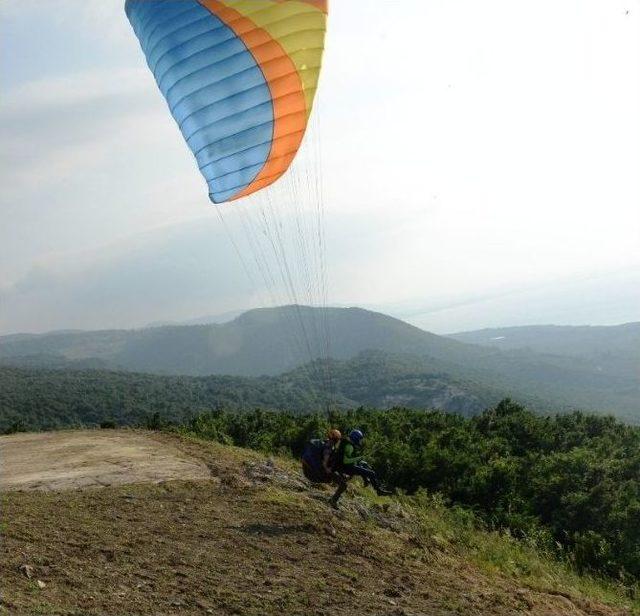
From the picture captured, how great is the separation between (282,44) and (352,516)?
29.0 ft

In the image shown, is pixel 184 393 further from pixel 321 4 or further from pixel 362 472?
pixel 321 4

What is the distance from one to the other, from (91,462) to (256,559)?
7531 mm

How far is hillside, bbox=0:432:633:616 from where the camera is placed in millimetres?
7000

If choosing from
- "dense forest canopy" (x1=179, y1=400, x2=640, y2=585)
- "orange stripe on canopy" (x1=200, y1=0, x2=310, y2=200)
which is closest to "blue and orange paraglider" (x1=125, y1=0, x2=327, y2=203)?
"orange stripe on canopy" (x1=200, y1=0, x2=310, y2=200)

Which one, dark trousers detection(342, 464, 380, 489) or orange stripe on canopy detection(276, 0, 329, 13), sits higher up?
orange stripe on canopy detection(276, 0, 329, 13)

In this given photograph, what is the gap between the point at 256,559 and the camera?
8.46 m

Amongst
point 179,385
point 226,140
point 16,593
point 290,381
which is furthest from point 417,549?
point 290,381

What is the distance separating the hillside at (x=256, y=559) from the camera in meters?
7.00

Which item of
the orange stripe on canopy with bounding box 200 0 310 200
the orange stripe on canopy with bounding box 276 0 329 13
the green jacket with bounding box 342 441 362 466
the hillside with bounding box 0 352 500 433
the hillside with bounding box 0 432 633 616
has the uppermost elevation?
the orange stripe on canopy with bounding box 276 0 329 13

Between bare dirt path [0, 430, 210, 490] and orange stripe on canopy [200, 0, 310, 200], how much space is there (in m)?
6.14

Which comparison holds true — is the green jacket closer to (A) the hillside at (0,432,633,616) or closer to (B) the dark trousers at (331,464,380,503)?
(B) the dark trousers at (331,464,380,503)

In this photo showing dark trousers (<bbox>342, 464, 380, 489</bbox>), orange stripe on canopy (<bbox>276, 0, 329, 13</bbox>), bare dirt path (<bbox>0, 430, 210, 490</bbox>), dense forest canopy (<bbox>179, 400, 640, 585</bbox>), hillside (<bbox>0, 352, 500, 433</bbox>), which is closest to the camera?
dark trousers (<bbox>342, 464, 380, 489</bbox>)

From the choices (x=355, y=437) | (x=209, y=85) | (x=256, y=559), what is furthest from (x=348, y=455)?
(x=209, y=85)

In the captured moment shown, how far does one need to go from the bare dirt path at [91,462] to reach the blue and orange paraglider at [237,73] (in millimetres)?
6284
